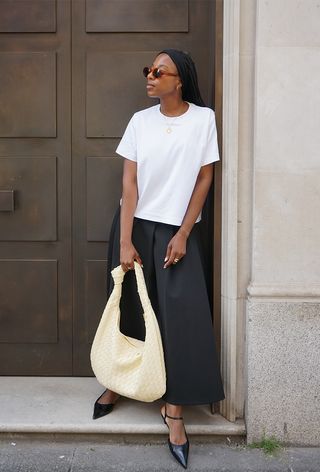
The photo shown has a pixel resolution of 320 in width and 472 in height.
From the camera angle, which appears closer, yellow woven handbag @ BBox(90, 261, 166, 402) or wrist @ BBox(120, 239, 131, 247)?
yellow woven handbag @ BBox(90, 261, 166, 402)

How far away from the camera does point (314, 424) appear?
3533 millimetres

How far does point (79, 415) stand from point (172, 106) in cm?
201

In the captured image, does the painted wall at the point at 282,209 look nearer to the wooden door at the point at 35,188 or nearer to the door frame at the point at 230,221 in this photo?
the door frame at the point at 230,221

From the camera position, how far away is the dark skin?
342 centimetres

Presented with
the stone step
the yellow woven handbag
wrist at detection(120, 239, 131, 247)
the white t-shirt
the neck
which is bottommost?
the stone step

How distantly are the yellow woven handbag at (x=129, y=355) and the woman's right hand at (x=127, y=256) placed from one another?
0.03 metres

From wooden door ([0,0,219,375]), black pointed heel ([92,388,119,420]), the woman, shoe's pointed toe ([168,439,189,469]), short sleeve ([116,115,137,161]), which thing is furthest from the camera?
wooden door ([0,0,219,375])

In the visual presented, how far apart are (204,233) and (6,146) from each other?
154 cm

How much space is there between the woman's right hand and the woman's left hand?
203 millimetres

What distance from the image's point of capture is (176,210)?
3.47m

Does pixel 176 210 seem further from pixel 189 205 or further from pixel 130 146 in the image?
pixel 130 146

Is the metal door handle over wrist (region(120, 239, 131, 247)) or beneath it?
over

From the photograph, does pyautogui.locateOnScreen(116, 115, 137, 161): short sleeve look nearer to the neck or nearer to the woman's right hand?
the neck

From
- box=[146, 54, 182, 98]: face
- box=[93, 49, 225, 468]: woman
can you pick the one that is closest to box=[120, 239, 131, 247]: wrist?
box=[93, 49, 225, 468]: woman
